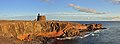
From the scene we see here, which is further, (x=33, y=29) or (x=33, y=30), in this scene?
(x=33, y=29)

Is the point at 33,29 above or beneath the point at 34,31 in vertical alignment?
above

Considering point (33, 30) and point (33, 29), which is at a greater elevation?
point (33, 29)

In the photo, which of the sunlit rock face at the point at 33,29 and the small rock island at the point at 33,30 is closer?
the small rock island at the point at 33,30

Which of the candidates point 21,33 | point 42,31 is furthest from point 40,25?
point 21,33

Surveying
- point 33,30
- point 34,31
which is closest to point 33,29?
point 33,30

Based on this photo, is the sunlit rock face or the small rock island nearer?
the small rock island

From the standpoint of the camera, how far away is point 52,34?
7206 centimetres

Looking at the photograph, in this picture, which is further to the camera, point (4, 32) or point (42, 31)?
point (42, 31)

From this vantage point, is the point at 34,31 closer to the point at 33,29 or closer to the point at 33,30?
the point at 33,30

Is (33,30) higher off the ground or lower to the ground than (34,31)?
higher

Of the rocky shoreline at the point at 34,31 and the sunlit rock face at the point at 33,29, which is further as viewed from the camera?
the sunlit rock face at the point at 33,29

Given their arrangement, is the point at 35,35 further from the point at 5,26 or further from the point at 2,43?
the point at 2,43

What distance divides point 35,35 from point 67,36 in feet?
45.7

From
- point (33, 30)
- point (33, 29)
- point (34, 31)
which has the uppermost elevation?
point (33, 29)
